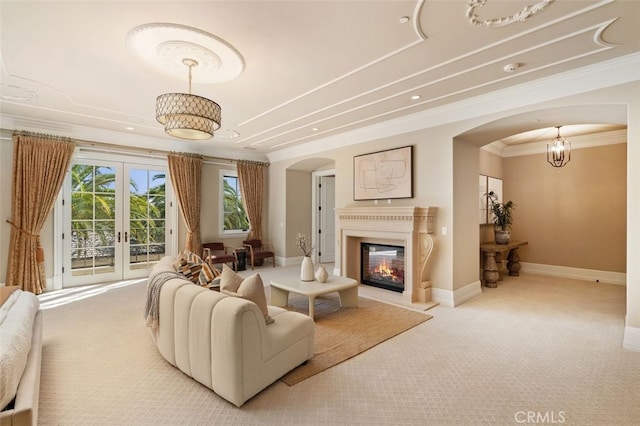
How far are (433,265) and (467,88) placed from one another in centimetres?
261

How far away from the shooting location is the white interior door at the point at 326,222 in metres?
8.34

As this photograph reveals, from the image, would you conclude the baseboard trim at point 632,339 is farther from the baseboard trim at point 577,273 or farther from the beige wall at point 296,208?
the beige wall at point 296,208

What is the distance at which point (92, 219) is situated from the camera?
18.6 ft

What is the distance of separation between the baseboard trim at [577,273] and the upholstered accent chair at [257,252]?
5987 millimetres

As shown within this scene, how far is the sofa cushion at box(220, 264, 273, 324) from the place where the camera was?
247 centimetres

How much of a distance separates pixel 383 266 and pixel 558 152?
14.0ft

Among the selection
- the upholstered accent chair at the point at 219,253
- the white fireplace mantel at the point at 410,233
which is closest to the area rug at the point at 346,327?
the white fireplace mantel at the point at 410,233

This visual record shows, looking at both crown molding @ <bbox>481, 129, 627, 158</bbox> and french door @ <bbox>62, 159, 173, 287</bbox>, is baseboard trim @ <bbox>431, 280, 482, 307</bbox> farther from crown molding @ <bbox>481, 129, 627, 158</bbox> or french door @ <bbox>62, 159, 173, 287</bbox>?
french door @ <bbox>62, 159, 173, 287</bbox>

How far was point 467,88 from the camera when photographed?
3838 mm

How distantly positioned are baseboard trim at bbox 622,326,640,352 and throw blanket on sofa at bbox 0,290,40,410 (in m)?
5.02

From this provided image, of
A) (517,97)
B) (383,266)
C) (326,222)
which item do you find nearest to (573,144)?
(517,97)

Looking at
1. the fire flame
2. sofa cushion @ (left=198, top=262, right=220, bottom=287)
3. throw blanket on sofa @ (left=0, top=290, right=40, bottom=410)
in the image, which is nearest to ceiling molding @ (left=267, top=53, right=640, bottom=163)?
the fire flame

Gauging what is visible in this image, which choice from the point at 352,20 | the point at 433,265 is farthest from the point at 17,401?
the point at 433,265

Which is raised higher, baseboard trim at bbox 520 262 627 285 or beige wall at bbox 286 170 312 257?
beige wall at bbox 286 170 312 257
